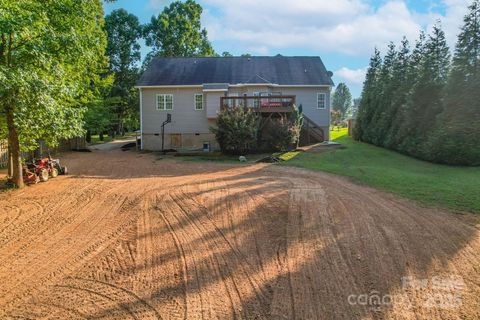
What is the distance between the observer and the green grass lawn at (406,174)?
9.12 m

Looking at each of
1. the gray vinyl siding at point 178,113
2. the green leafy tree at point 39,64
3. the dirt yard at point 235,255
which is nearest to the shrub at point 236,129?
the gray vinyl siding at point 178,113

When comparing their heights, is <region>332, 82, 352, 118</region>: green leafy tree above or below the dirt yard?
above

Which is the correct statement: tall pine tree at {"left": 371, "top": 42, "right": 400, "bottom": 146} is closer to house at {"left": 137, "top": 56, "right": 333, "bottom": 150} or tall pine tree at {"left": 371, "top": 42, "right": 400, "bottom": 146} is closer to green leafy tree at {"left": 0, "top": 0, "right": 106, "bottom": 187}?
house at {"left": 137, "top": 56, "right": 333, "bottom": 150}

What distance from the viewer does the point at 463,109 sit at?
1553 cm

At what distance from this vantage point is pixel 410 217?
763cm

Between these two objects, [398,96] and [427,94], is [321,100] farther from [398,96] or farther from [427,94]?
[427,94]

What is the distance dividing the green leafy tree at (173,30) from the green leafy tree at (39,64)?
28997 mm

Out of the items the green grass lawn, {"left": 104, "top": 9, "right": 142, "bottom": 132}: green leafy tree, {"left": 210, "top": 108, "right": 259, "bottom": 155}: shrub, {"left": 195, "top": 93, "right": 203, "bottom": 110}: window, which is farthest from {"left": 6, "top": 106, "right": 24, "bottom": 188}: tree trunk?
{"left": 104, "top": 9, "right": 142, "bottom": 132}: green leafy tree

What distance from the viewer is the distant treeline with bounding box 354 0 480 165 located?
1517 centimetres

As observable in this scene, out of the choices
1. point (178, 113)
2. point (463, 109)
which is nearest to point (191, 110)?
point (178, 113)

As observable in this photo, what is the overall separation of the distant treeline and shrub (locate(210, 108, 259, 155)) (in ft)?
28.3

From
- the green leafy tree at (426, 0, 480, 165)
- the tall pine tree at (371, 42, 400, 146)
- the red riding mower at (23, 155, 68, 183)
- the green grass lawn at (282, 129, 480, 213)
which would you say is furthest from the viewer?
the tall pine tree at (371, 42, 400, 146)

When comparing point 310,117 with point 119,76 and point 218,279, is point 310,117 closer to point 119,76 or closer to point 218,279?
point 218,279

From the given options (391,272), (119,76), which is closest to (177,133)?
(119,76)
